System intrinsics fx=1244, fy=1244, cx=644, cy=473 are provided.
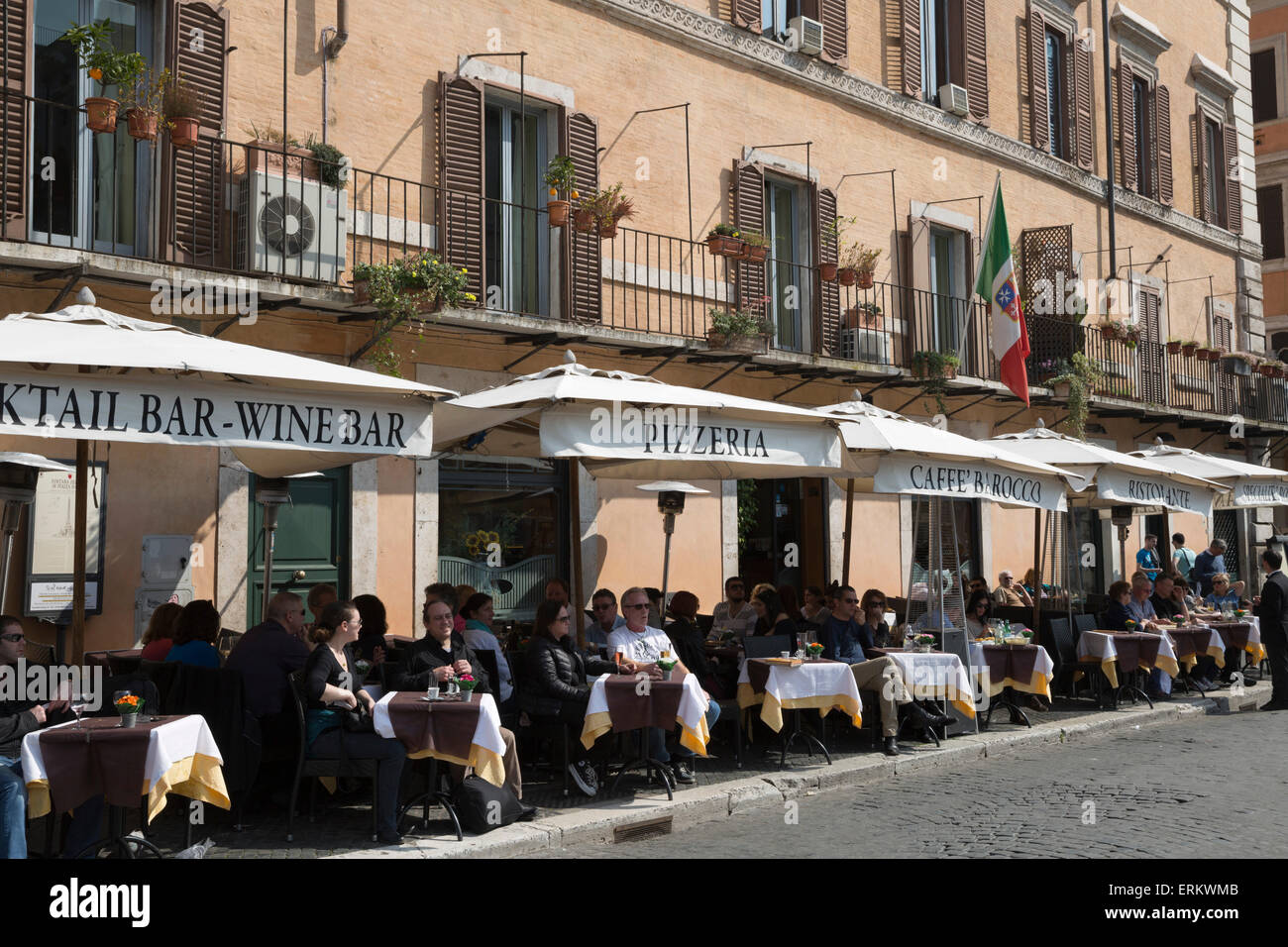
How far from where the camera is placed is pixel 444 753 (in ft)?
22.2

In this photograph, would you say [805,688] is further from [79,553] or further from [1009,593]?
[1009,593]

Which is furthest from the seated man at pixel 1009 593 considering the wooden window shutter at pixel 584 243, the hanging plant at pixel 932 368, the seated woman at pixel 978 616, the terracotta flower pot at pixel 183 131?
the terracotta flower pot at pixel 183 131

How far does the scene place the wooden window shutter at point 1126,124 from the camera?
22462 millimetres

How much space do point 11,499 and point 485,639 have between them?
3.38 meters

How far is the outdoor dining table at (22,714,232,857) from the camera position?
224 inches

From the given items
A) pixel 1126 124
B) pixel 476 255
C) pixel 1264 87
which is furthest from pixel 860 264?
pixel 1264 87

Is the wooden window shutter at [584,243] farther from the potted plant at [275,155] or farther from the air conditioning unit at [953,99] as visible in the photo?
the air conditioning unit at [953,99]

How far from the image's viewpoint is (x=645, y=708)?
781 cm

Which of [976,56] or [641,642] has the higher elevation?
[976,56]

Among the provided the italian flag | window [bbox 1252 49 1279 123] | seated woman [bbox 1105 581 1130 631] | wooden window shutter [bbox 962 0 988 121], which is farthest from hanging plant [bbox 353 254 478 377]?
window [bbox 1252 49 1279 123]

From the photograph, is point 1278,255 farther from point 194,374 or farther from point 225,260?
point 194,374

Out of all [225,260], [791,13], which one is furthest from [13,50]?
[791,13]

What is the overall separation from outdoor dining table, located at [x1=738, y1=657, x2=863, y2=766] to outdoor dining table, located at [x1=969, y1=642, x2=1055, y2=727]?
2.22 metres
